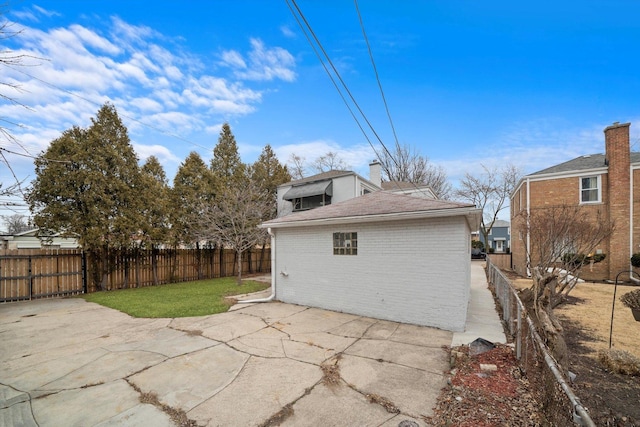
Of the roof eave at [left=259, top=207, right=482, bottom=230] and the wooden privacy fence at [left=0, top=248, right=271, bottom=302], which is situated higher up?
the roof eave at [left=259, top=207, right=482, bottom=230]

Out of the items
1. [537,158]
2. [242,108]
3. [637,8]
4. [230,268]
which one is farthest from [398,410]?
[537,158]

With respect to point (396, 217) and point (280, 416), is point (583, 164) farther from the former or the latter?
point (280, 416)

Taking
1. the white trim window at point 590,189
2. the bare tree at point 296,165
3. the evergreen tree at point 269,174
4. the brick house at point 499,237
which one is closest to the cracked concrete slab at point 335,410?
the evergreen tree at point 269,174

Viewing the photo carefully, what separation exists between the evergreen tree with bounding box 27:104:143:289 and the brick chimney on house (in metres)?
23.4

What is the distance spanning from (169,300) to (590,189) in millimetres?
21153

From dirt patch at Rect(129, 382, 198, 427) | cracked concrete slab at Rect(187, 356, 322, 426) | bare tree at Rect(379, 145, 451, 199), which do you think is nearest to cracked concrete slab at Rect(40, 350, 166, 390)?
dirt patch at Rect(129, 382, 198, 427)

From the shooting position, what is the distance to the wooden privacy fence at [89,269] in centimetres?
974

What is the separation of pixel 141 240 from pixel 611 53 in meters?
19.7

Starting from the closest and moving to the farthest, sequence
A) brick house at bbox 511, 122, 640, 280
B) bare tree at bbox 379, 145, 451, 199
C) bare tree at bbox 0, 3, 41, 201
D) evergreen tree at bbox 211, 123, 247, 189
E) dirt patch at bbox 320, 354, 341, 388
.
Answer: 1. bare tree at bbox 0, 3, 41, 201
2. dirt patch at bbox 320, 354, 341, 388
3. brick house at bbox 511, 122, 640, 280
4. evergreen tree at bbox 211, 123, 247, 189
5. bare tree at bbox 379, 145, 451, 199

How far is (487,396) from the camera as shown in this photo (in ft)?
11.2

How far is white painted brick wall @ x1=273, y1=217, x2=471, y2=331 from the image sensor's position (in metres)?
6.29

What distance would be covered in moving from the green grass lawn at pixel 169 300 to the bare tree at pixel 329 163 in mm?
22932

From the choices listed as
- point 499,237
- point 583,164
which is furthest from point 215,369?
point 499,237

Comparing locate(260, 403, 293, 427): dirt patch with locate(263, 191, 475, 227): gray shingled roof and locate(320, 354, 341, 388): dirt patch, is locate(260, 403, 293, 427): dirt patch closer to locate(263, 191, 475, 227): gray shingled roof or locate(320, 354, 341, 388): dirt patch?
locate(320, 354, 341, 388): dirt patch
